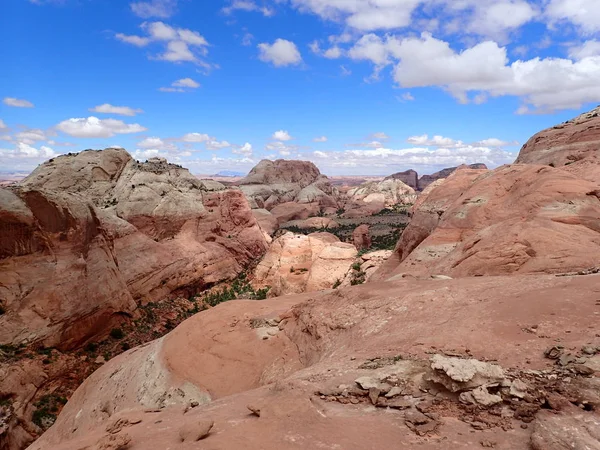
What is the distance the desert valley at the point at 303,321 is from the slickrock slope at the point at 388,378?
48 millimetres

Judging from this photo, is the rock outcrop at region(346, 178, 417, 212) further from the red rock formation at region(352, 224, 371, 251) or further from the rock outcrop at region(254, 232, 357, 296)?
the rock outcrop at region(254, 232, 357, 296)

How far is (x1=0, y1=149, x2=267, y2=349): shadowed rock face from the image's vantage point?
20391mm

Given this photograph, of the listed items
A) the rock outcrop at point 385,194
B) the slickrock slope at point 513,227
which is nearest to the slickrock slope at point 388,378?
the slickrock slope at point 513,227

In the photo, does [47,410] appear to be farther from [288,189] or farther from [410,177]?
[410,177]

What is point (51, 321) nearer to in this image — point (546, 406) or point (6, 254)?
point (6, 254)

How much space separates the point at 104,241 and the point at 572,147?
33208 mm

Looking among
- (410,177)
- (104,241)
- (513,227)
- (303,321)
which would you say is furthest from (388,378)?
(410,177)

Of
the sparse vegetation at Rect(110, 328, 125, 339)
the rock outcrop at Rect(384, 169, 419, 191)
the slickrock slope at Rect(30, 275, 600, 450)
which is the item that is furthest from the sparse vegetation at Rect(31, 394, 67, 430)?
the rock outcrop at Rect(384, 169, 419, 191)

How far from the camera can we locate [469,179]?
28.9 meters

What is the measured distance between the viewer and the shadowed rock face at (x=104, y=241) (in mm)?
20391

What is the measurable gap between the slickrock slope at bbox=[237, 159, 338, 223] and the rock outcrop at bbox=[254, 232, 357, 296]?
48.6m

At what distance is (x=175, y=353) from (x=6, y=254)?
489 inches

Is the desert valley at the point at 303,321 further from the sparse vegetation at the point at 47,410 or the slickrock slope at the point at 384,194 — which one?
the slickrock slope at the point at 384,194

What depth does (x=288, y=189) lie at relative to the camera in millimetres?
111125
